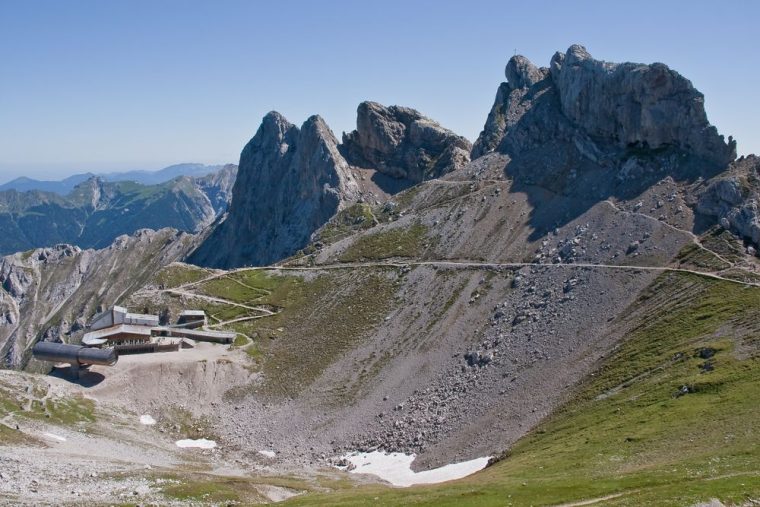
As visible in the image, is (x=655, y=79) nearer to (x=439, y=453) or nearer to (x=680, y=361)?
(x=680, y=361)

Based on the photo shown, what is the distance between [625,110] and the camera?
5876 inches

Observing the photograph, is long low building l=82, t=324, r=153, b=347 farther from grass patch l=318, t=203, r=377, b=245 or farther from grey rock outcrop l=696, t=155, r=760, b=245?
grey rock outcrop l=696, t=155, r=760, b=245

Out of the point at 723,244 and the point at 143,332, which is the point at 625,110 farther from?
the point at 143,332

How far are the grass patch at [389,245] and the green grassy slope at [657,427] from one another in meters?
58.0

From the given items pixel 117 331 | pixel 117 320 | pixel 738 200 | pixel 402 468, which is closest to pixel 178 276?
pixel 117 320

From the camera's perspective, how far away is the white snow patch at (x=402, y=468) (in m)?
79.3

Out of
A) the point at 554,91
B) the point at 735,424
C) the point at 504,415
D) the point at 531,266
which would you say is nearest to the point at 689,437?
the point at 735,424

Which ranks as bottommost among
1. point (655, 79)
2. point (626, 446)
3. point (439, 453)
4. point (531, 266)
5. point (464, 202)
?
point (439, 453)

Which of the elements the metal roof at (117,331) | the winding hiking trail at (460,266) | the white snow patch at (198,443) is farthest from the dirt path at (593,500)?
the metal roof at (117,331)

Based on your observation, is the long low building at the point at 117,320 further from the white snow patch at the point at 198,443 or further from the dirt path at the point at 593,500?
the dirt path at the point at 593,500

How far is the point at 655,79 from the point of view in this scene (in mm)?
144125

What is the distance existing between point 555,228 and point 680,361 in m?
57.2

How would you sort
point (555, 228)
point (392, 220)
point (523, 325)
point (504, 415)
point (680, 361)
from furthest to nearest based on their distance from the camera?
point (392, 220)
point (555, 228)
point (523, 325)
point (504, 415)
point (680, 361)

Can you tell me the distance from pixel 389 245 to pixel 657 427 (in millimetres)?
95075
